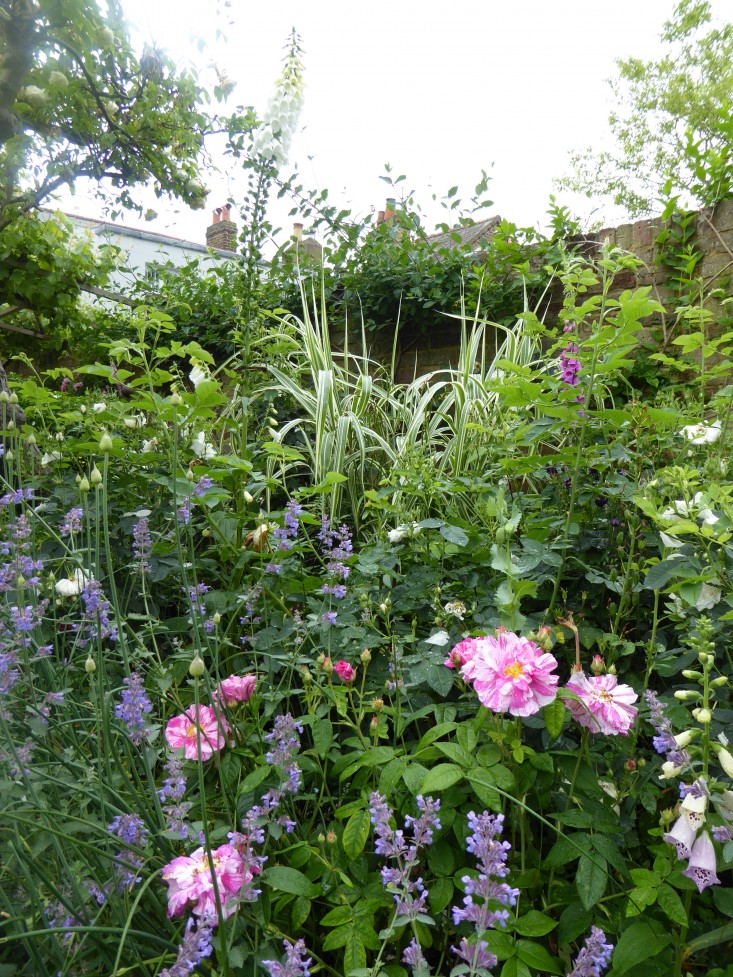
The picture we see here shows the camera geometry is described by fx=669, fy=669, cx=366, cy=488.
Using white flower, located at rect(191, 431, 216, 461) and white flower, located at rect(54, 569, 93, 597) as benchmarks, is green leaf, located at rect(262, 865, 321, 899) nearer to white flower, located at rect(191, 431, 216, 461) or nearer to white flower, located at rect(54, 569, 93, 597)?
white flower, located at rect(54, 569, 93, 597)

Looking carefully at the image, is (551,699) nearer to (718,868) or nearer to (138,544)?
(718,868)

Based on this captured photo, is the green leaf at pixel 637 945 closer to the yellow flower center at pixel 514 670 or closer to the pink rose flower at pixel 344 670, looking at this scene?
the yellow flower center at pixel 514 670

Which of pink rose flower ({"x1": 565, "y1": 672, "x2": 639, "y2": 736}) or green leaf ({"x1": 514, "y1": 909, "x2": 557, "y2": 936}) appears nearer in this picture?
green leaf ({"x1": 514, "y1": 909, "x2": 557, "y2": 936})

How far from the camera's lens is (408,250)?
3643 mm

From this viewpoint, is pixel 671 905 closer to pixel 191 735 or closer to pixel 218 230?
pixel 191 735

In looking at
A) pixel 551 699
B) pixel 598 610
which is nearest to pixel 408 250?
pixel 598 610

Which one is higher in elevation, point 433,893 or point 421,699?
point 421,699

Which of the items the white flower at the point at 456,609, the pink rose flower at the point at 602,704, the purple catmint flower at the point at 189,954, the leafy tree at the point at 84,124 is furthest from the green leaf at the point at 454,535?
the leafy tree at the point at 84,124

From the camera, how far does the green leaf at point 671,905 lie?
82cm

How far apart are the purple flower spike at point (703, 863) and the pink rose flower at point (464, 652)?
35 cm

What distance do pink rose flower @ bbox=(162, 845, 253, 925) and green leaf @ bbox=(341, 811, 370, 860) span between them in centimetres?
14

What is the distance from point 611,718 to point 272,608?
2.49 feet

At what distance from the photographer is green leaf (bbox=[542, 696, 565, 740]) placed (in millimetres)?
929

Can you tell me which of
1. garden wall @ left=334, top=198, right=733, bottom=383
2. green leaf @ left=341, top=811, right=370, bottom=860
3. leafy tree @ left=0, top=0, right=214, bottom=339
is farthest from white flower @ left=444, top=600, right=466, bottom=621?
leafy tree @ left=0, top=0, right=214, bottom=339
